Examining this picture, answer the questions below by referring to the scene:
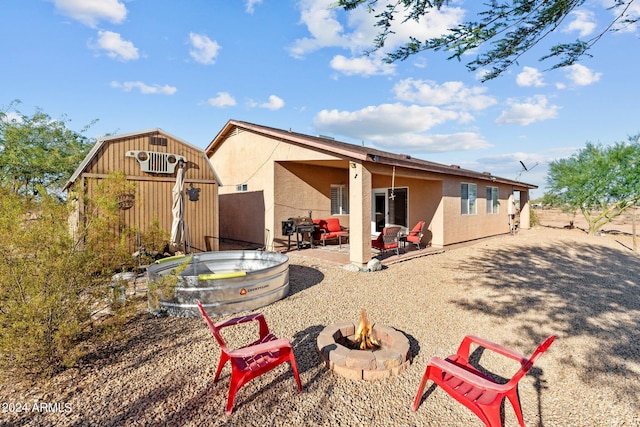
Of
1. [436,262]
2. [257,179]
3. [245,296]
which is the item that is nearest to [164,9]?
[257,179]

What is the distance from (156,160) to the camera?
8289 mm

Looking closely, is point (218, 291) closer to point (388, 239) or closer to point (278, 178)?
point (388, 239)

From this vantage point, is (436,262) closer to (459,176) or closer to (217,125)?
(459,176)

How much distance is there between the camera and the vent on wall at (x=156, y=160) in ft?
26.3

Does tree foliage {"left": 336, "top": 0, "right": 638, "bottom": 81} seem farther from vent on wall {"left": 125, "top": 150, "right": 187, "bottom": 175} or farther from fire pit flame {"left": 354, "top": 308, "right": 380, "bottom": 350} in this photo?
vent on wall {"left": 125, "top": 150, "right": 187, "bottom": 175}

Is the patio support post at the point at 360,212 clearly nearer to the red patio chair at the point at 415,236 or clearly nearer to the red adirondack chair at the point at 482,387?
the red patio chair at the point at 415,236

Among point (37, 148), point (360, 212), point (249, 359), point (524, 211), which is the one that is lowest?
point (249, 359)

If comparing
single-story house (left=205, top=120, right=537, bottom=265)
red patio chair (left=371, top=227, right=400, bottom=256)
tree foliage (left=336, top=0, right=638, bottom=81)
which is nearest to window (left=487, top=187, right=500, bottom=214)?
single-story house (left=205, top=120, right=537, bottom=265)

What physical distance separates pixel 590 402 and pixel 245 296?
4448 millimetres

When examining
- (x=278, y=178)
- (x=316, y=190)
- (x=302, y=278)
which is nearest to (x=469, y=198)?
(x=316, y=190)

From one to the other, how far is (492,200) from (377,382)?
1437cm

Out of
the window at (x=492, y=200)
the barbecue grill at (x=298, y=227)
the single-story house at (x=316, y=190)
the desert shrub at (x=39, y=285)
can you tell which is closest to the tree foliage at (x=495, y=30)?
the desert shrub at (x=39, y=285)

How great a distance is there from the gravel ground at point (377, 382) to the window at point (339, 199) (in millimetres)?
5941

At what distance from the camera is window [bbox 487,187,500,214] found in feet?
47.1
